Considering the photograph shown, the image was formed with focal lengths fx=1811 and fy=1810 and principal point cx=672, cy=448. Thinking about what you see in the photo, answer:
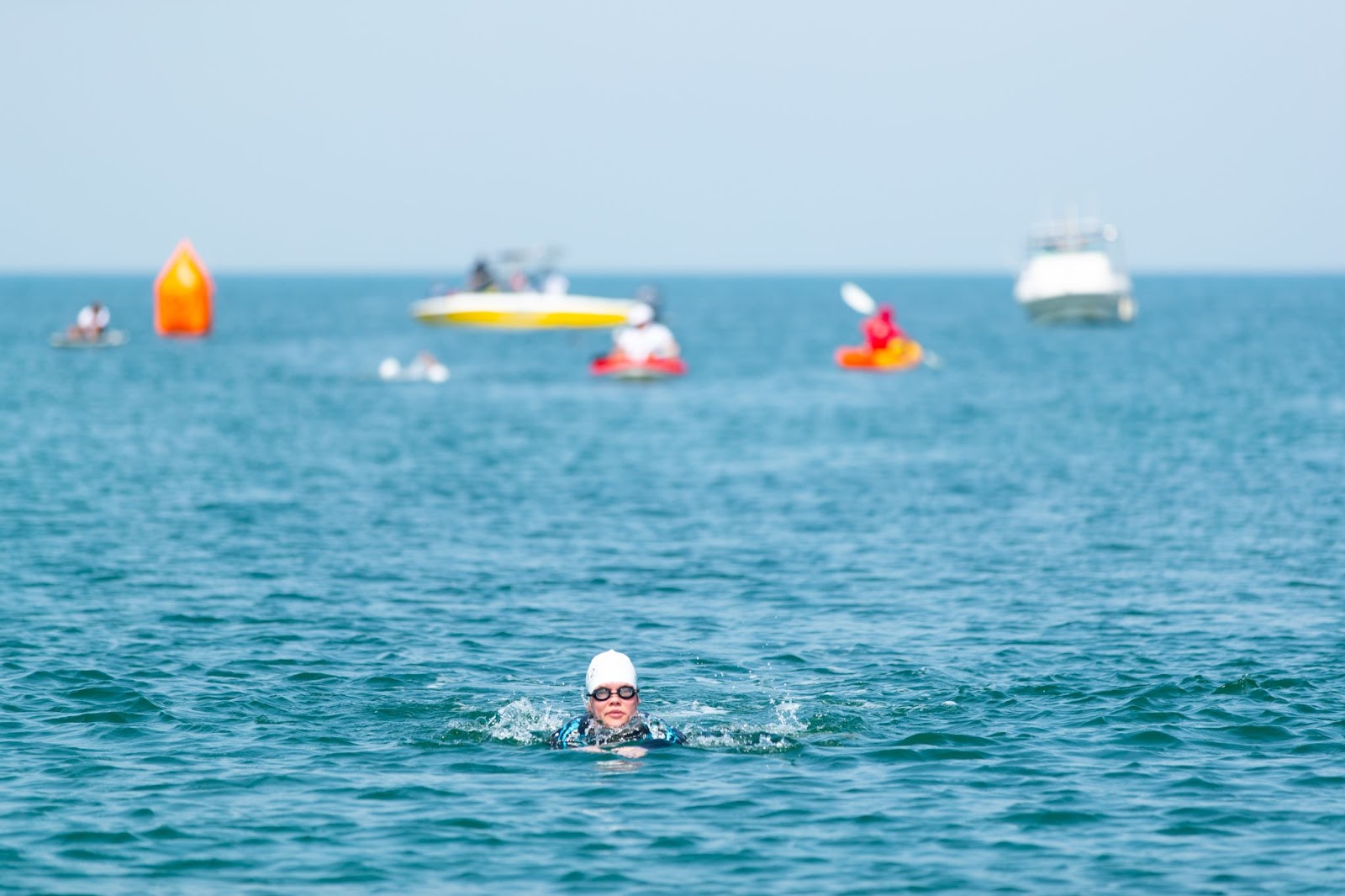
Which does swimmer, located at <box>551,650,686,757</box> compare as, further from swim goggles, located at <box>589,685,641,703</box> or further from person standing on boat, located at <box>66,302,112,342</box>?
person standing on boat, located at <box>66,302,112,342</box>

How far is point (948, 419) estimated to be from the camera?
59.0 m

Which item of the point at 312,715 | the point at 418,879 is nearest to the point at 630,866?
the point at 418,879

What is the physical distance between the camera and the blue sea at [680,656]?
617 inches

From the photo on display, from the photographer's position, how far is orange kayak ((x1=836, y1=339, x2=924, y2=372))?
80438 mm

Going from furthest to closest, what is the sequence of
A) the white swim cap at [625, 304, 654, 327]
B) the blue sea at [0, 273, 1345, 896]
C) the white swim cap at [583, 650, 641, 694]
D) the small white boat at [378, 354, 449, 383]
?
the small white boat at [378, 354, 449, 383] < the white swim cap at [625, 304, 654, 327] < the white swim cap at [583, 650, 641, 694] < the blue sea at [0, 273, 1345, 896]

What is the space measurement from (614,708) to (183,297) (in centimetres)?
9531

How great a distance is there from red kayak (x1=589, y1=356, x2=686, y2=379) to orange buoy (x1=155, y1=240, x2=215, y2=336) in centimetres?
3801

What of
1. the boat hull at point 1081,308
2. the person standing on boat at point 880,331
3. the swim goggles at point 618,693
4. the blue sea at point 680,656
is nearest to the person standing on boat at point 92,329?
the person standing on boat at point 880,331

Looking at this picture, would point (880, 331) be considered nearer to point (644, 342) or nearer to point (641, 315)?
point (644, 342)

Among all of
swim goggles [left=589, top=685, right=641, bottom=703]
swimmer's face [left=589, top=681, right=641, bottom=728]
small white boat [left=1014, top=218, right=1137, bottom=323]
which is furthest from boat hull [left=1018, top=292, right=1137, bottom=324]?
swim goggles [left=589, top=685, right=641, bottom=703]

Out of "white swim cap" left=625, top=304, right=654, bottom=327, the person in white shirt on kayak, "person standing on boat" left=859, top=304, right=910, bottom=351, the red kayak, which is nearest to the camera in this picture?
"white swim cap" left=625, top=304, right=654, bottom=327

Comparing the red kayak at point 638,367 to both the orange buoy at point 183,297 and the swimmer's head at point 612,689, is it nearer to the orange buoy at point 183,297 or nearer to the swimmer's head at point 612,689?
the orange buoy at point 183,297

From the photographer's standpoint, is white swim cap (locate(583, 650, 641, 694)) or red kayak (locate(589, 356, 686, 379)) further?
red kayak (locate(589, 356, 686, 379))

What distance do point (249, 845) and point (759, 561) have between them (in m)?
16.5
